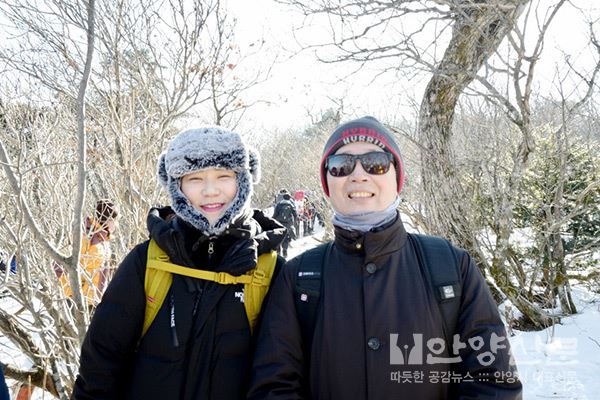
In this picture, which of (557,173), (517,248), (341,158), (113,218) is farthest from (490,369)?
(517,248)

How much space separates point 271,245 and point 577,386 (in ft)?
12.2

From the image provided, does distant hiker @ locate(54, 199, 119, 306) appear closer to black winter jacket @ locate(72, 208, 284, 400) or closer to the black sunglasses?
black winter jacket @ locate(72, 208, 284, 400)

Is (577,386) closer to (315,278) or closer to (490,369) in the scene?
(490,369)

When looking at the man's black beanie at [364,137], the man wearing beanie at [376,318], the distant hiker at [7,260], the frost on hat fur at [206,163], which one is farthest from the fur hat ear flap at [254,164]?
the distant hiker at [7,260]

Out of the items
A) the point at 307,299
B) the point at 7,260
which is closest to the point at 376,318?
the point at 307,299

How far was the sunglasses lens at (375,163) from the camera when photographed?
5.15 feet

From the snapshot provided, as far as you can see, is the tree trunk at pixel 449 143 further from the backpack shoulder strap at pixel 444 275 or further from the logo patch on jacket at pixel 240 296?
the logo patch on jacket at pixel 240 296

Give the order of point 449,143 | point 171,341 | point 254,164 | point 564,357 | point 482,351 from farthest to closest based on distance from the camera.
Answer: point 449,143, point 564,357, point 254,164, point 171,341, point 482,351

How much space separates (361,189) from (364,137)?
0.64 ft

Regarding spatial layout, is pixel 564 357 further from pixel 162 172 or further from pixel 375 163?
pixel 162 172

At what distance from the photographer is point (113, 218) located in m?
3.32

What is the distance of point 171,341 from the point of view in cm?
150

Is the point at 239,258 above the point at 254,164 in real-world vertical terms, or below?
below

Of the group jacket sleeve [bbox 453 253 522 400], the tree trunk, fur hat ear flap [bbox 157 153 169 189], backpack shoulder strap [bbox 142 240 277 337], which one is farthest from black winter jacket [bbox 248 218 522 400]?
the tree trunk
